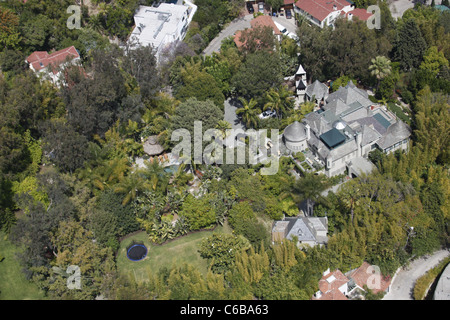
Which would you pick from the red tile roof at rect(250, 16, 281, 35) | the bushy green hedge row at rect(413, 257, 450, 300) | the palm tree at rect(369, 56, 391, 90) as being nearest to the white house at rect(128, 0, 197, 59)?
the red tile roof at rect(250, 16, 281, 35)

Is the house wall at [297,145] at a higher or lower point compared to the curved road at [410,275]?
higher

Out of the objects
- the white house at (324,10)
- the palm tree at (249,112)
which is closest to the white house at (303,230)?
the palm tree at (249,112)

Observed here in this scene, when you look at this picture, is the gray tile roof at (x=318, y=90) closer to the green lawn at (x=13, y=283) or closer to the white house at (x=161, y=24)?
the white house at (x=161, y=24)

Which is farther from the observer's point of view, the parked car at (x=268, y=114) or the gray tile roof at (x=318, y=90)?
the gray tile roof at (x=318, y=90)

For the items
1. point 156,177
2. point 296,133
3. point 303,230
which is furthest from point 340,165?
point 156,177

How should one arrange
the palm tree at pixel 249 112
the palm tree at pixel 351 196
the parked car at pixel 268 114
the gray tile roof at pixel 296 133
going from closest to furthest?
the palm tree at pixel 351 196 < the gray tile roof at pixel 296 133 < the palm tree at pixel 249 112 < the parked car at pixel 268 114

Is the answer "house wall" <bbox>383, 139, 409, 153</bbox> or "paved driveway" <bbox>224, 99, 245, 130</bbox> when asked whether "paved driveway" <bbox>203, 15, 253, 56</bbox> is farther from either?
"house wall" <bbox>383, 139, 409, 153</bbox>

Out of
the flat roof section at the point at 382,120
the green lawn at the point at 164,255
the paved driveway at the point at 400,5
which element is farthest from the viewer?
the paved driveway at the point at 400,5
